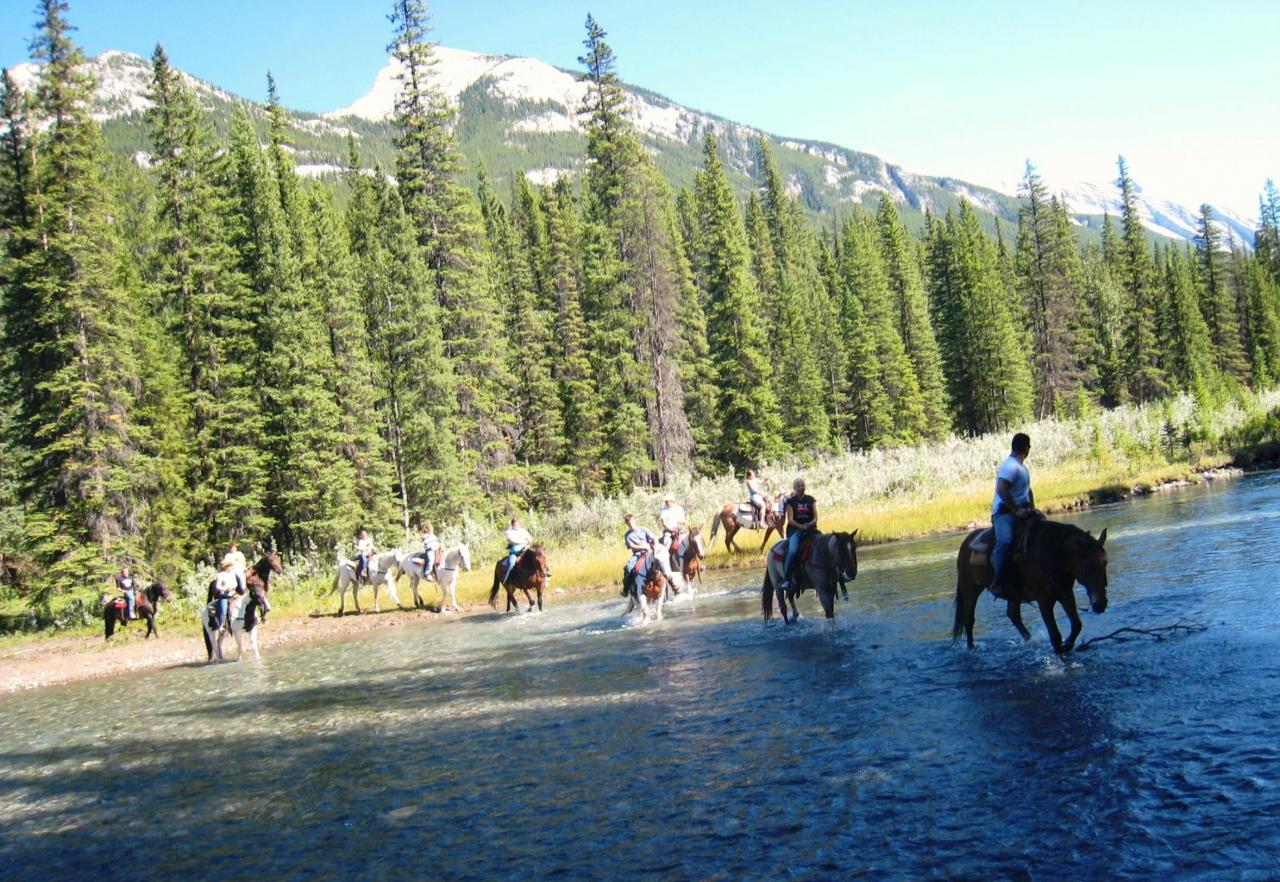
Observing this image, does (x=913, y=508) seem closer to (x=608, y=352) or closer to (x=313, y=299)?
(x=608, y=352)

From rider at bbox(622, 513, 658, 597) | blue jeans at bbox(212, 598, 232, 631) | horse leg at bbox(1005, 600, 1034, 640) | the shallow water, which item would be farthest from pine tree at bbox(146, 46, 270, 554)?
horse leg at bbox(1005, 600, 1034, 640)

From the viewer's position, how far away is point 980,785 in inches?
303

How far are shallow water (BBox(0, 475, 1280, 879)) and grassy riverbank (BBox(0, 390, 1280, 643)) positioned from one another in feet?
45.5

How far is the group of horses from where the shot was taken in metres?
11.1

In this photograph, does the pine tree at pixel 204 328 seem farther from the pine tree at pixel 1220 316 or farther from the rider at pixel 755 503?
the pine tree at pixel 1220 316

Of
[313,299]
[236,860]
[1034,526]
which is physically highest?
[313,299]

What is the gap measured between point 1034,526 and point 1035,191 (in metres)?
77.9

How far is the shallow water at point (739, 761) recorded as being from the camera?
689 cm

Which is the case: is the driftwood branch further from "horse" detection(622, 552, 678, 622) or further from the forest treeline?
the forest treeline

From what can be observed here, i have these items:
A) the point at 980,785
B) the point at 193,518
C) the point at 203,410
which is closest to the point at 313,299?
the point at 203,410

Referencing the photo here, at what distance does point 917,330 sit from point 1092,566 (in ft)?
230

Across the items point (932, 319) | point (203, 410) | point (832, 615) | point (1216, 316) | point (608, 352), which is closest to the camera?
point (832, 615)

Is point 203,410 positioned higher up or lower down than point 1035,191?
lower down

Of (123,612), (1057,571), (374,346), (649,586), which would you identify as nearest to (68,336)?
(123,612)
